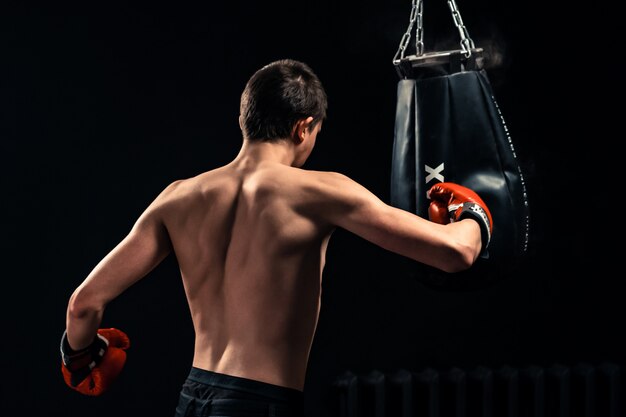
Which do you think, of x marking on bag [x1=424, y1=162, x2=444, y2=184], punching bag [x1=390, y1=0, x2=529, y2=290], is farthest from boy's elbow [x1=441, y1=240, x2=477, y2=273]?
x marking on bag [x1=424, y1=162, x2=444, y2=184]

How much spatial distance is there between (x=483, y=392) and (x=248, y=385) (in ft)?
5.14

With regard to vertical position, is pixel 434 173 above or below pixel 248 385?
above

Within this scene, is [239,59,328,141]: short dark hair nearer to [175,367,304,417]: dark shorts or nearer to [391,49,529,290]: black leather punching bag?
[391,49,529,290]: black leather punching bag

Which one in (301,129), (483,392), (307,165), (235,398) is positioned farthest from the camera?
(307,165)

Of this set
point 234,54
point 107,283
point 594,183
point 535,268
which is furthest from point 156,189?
point 594,183

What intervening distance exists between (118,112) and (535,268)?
1.69 meters

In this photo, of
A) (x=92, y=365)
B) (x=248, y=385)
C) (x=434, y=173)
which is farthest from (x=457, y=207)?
(x=92, y=365)

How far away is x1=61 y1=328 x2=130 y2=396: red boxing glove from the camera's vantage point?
1900 mm

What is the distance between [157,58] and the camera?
2.99 metres

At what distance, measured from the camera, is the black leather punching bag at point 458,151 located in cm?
199

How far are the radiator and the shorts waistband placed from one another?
1231mm

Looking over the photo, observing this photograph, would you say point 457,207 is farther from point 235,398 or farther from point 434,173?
point 235,398

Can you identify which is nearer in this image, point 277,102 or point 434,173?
point 277,102

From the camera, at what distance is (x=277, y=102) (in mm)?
1767
